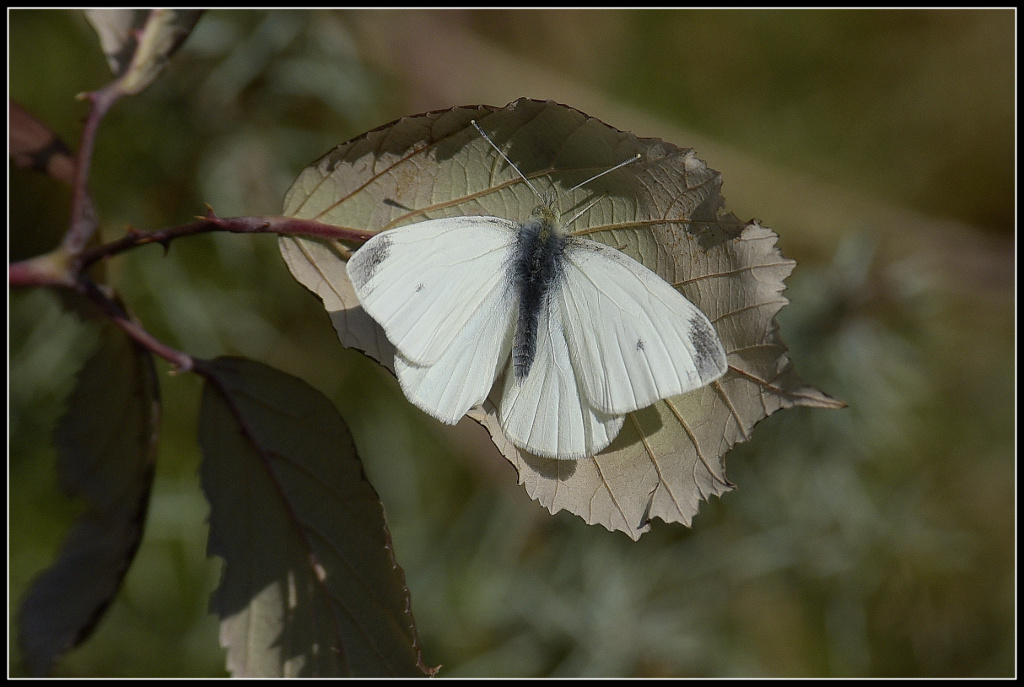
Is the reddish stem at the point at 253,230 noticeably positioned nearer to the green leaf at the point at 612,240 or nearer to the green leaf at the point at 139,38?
the green leaf at the point at 612,240

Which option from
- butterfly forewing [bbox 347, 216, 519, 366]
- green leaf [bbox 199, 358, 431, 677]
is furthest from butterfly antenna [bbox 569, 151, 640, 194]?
green leaf [bbox 199, 358, 431, 677]

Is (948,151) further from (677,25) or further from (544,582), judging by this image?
(544,582)

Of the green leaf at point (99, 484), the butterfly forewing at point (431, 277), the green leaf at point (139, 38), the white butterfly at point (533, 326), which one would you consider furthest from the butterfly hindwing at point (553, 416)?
the green leaf at point (139, 38)

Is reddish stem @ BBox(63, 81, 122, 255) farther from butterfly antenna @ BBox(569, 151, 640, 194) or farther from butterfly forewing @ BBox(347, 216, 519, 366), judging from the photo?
butterfly antenna @ BBox(569, 151, 640, 194)

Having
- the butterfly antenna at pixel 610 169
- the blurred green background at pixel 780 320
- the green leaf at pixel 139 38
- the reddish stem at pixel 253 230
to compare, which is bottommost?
the blurred green background at pixel 780 320

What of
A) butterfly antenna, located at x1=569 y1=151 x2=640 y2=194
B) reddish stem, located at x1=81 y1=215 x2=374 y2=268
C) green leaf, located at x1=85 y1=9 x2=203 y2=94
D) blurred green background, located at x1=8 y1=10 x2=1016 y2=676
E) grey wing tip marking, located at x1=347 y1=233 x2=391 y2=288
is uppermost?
green leaf, located at x1=85 y1=9 x2=203 y2=94

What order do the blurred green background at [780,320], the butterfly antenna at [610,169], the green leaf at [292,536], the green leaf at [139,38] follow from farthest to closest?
the blurred green background at [780,320], the green leaf at [139,38], the green leaf at [292,536], the butterfly antenna at [610,169]

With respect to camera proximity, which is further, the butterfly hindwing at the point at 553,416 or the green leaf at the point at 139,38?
the green leaf at the point at 139,38

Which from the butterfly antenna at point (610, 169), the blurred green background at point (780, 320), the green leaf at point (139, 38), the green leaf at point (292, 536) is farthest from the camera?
the blurred green background at point (780, 320)
